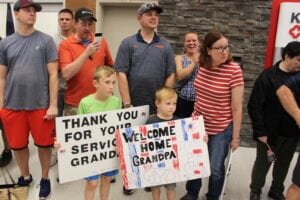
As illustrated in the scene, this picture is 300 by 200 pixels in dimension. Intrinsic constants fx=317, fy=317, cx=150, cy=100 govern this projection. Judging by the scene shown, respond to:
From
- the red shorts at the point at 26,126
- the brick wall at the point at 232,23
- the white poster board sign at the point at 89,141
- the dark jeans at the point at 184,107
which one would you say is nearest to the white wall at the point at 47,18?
the brick wall at the point at 232,23

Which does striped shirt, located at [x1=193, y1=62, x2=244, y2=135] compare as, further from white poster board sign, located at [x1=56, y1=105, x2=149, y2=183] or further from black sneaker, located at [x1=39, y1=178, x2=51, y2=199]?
black sneaker, located at [x1=39, y1=178, x2=51, y2=199]

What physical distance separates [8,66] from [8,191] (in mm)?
1117

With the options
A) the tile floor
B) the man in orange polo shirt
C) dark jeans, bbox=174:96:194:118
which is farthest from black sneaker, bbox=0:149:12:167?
dark jeans, bbox=174:96:194:118

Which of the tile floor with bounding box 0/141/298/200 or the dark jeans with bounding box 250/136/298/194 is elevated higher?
the dark jeans with bounding box 250/136/298/194

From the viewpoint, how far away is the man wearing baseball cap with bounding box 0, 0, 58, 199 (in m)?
2.84

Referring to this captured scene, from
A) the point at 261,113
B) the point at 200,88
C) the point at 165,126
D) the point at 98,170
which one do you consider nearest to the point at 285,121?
the point at 261,113

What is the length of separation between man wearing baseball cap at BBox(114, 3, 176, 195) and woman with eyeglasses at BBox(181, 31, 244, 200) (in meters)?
0.44

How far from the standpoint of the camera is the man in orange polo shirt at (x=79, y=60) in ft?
9.42

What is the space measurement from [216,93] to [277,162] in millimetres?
1165

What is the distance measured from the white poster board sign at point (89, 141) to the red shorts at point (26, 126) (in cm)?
62

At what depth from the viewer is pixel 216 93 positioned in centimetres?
253

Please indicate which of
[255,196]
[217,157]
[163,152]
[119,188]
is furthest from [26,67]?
[255,196]

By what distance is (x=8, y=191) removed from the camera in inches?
110

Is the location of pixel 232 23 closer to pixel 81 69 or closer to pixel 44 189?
pixel 81 69
